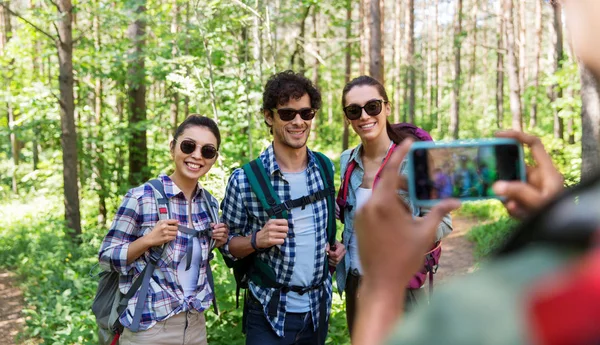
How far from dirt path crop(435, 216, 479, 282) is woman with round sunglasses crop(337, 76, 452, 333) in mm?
4539

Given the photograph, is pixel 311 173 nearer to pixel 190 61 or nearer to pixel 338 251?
pixel 338 251

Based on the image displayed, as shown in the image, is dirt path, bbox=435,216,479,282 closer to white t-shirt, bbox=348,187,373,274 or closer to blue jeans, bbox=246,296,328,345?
white t-shirt, bbox=348,187,373,274

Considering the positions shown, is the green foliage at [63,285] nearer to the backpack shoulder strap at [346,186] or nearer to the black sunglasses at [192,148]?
the black sunglasses at [192,148]

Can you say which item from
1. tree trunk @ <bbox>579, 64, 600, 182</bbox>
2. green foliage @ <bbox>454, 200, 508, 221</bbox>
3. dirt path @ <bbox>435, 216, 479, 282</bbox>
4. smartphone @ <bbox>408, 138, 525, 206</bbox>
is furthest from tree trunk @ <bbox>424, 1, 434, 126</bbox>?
smartphone @ <bbox>408, 138, 525, 206</bbox>

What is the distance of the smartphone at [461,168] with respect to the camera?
1.15 meters

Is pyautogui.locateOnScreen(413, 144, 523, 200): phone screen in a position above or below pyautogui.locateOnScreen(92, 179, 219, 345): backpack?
above

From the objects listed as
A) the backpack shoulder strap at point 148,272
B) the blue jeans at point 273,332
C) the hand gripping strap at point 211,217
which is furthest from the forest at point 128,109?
the backpack shoulder strap at point 148,272

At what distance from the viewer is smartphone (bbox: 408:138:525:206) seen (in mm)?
1146

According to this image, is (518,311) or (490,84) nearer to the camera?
(518,311)

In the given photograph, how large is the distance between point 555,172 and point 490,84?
157 feet

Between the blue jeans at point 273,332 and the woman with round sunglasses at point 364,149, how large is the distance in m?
0.34

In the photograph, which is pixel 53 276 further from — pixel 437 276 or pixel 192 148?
pixel 437 276

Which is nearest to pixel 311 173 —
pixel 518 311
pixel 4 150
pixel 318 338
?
pixel 318 338

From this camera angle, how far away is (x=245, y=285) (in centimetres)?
288
